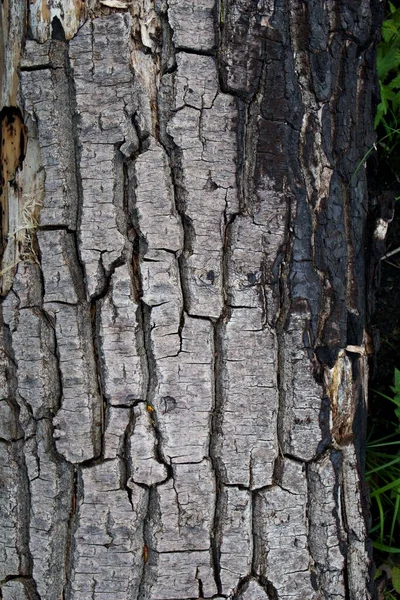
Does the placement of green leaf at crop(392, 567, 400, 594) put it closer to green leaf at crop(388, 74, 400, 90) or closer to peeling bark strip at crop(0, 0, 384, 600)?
peeling bark strip at crop(0, 0, 384, 600)

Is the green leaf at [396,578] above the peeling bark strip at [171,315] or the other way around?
the other way around

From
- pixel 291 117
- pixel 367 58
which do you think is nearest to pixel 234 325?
pixel 291 117

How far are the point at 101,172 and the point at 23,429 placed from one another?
711 mm

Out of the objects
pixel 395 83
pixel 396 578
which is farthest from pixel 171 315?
pixel 396 578

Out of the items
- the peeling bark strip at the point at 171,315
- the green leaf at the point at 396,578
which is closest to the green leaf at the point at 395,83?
the peeling bark strip at the point at 171,315

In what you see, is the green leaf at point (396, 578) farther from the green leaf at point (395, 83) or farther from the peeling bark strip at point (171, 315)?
the green leaf at point (395, 83)

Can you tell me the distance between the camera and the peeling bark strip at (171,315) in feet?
5.28

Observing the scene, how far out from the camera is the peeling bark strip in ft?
5.28

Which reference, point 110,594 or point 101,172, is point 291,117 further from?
point 110,594

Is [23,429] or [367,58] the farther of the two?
[367,58]

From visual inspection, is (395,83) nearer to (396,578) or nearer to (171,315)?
(171,315)

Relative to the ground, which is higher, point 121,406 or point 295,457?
point 121,406

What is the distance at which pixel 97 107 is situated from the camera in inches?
63.4

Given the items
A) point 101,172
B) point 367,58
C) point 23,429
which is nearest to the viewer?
point 101,172
